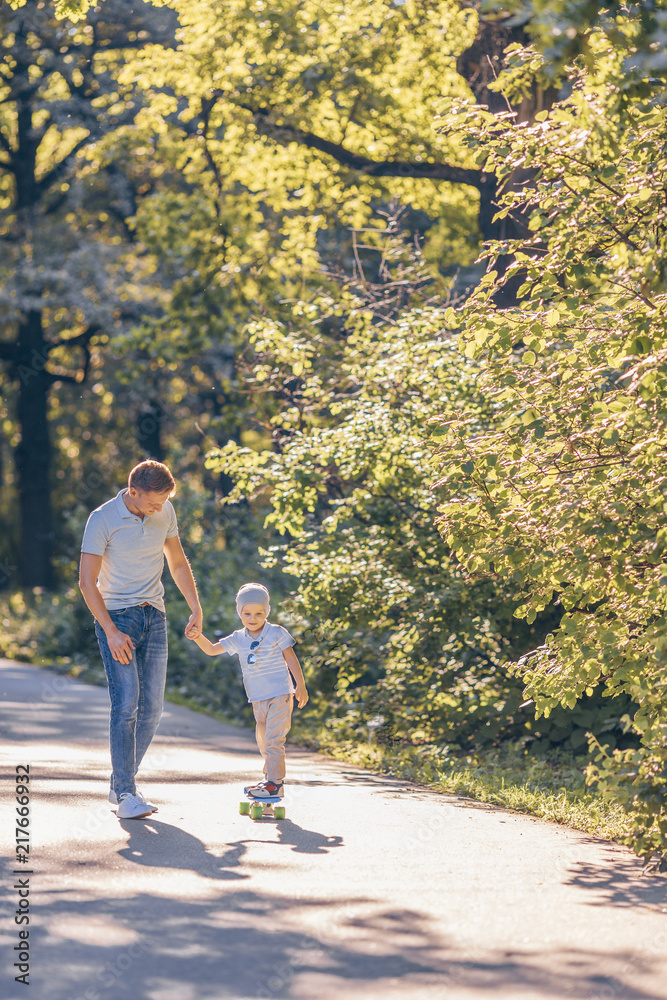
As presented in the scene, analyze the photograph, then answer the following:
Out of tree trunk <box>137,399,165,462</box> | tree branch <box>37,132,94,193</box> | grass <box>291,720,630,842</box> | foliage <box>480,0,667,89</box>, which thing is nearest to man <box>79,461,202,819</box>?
grass <box>291,720,630,842</box>

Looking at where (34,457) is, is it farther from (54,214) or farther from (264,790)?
(264,790)

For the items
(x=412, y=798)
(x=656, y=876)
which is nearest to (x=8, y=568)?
(x=412, y=798)

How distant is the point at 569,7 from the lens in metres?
4.79

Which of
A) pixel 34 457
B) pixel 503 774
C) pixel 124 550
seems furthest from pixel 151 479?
pixel 34 457

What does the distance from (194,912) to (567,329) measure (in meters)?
3.55

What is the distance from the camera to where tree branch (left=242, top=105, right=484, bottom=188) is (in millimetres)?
13500

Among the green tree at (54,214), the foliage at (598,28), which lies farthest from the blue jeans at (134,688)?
the green tree at (54,214)

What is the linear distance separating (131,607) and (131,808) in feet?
3.44

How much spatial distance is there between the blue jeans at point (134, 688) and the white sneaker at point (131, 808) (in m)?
0.05

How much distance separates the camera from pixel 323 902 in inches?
195

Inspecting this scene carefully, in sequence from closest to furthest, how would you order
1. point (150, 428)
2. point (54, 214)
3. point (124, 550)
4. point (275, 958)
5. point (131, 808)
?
point (275, 958)
point (131, 808)
point (124, 550)
point (54, 214)
point (150, 428)

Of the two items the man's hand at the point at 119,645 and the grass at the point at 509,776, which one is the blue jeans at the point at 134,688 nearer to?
the man's hand at the point at 119,645

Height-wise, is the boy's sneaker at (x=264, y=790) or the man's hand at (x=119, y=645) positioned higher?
the man's hand at (x=119, y=645)

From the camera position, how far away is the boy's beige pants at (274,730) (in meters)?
6.74
